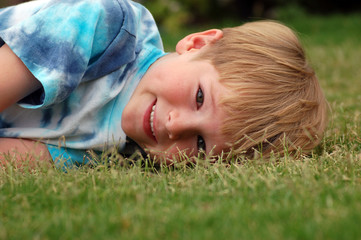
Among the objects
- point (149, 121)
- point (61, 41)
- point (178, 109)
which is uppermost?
point (61, 41)

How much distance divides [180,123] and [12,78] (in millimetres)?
862

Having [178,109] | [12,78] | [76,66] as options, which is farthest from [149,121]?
[12,78]

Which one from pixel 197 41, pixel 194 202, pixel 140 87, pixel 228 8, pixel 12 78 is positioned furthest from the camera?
pixel 228 8

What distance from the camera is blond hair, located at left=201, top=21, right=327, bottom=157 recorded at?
241cm

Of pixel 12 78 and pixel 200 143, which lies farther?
pixel 200 143

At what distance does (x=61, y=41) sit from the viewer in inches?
94.0

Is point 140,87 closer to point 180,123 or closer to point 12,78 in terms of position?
point 180,123

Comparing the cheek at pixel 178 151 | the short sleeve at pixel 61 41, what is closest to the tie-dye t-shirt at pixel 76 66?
the short sleeve at pixel 61 41

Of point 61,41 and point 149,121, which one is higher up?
point 61,41

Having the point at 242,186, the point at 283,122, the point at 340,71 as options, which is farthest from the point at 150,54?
the point at 340,71

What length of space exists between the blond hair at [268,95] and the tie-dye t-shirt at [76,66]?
1.59ft

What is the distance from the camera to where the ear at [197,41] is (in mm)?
2775

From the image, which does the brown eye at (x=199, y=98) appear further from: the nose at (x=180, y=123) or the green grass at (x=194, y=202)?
the green grass at (x=194, y=202)

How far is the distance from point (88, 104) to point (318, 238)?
166 cm
